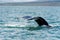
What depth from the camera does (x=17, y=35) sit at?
23.2 meters

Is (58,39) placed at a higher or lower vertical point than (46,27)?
lower

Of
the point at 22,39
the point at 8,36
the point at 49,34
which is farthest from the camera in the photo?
the point at 49,34

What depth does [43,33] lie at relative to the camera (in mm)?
24703

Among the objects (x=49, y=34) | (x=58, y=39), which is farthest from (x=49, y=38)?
(x=49, y=34)

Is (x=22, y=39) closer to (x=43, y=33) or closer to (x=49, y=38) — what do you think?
(x=49, y=38)

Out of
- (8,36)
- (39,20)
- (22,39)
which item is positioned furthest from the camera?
(39,20)

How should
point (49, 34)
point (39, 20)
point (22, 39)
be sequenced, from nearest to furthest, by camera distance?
point (22, 39), point (49, 34), point (39, 20)

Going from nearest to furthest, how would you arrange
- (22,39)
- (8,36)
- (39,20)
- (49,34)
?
(22,39) < (8,36) < (49,34) < (39,20)

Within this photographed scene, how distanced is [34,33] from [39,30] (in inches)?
69.6

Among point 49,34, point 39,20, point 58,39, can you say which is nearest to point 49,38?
point 58,39

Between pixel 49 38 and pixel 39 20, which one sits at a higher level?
pixel 39 20

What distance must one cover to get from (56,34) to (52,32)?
97 cm

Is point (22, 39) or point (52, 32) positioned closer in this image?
point (22, 39)

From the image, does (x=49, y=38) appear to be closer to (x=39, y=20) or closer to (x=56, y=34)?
(x=56, y=34)
